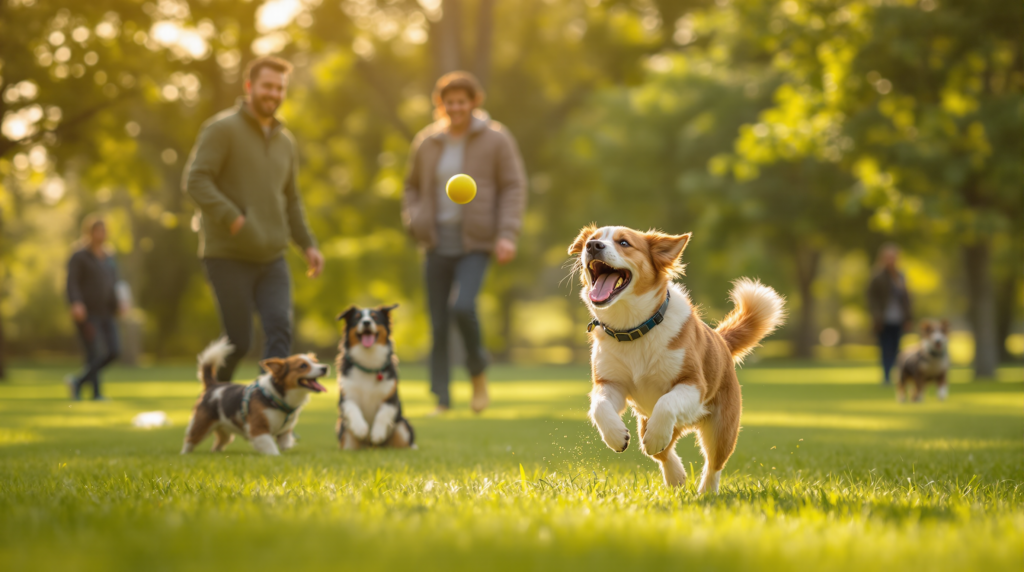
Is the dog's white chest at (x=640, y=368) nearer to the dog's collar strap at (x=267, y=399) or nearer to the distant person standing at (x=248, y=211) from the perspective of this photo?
the dog's collar strap at (x=267, y=399)

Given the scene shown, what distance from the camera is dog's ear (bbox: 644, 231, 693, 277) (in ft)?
14.3

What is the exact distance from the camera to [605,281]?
434 cm

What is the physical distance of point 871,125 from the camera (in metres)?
17.7

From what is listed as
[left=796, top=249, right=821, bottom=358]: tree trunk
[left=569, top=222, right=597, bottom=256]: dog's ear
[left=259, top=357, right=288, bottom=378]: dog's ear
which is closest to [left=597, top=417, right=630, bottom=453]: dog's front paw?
[left=569, top=222, right=597, bottom=256]: dog's ear

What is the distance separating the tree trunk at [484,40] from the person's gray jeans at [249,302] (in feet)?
41.4

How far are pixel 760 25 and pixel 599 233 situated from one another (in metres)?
14.4

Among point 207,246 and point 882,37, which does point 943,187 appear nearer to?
point 882,37

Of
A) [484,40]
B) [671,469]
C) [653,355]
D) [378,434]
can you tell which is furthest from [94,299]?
[653,355]

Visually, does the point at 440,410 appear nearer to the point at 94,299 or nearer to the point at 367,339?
the point at 367,339

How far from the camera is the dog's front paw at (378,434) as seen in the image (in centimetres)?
619

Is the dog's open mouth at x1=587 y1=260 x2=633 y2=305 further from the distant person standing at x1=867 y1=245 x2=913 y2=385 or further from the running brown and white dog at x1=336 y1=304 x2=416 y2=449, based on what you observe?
the distant person standing at x1=867 y1=245 x2=913 y2=385

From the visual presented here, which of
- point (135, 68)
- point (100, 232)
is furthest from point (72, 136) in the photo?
point (100, 232)

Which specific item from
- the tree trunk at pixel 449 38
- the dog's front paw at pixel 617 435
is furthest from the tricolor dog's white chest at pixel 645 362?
the tree trunk at pixel 449 38

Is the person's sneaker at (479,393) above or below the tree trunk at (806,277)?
below
